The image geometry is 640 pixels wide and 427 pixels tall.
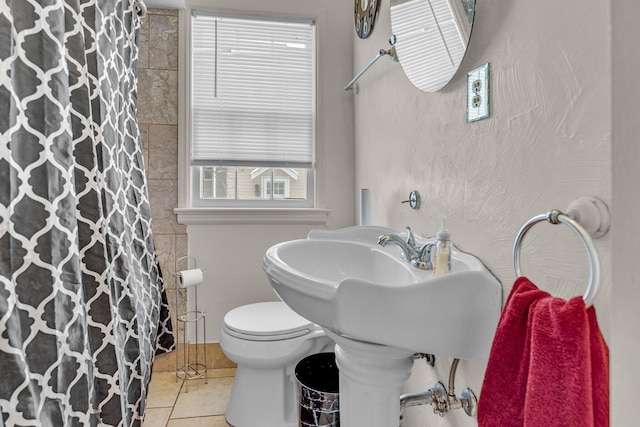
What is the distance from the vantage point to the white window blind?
1992mm

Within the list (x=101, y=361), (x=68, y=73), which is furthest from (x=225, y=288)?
(x=68, y=73)

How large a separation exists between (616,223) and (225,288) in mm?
1890

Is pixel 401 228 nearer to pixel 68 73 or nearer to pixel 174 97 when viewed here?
pixel 68 73

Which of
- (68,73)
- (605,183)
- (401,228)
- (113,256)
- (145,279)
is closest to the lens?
(605,183)

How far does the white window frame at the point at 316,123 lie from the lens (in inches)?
76.9

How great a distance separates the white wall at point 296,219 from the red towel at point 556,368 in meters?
1.60

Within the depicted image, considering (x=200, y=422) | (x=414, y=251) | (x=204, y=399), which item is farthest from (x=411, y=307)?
(x=204, y=399)

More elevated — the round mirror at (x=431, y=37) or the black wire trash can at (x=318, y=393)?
the round mirror at (x=431, y=37)

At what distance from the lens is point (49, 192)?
970mm

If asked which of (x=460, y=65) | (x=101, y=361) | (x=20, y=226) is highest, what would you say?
(x=460, y=65)

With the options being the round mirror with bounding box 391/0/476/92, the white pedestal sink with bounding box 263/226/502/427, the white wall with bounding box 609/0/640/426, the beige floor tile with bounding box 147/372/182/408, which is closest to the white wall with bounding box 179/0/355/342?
the beige floor tile with bounding box 147/372/182/408

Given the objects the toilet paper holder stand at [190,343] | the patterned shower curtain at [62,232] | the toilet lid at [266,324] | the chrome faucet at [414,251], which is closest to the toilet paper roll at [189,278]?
the toilet paper holder stand at [190,343]

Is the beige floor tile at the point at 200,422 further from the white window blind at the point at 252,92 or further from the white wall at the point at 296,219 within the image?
the white window blind at the point at 252,92

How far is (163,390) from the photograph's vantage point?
1.81 metres
